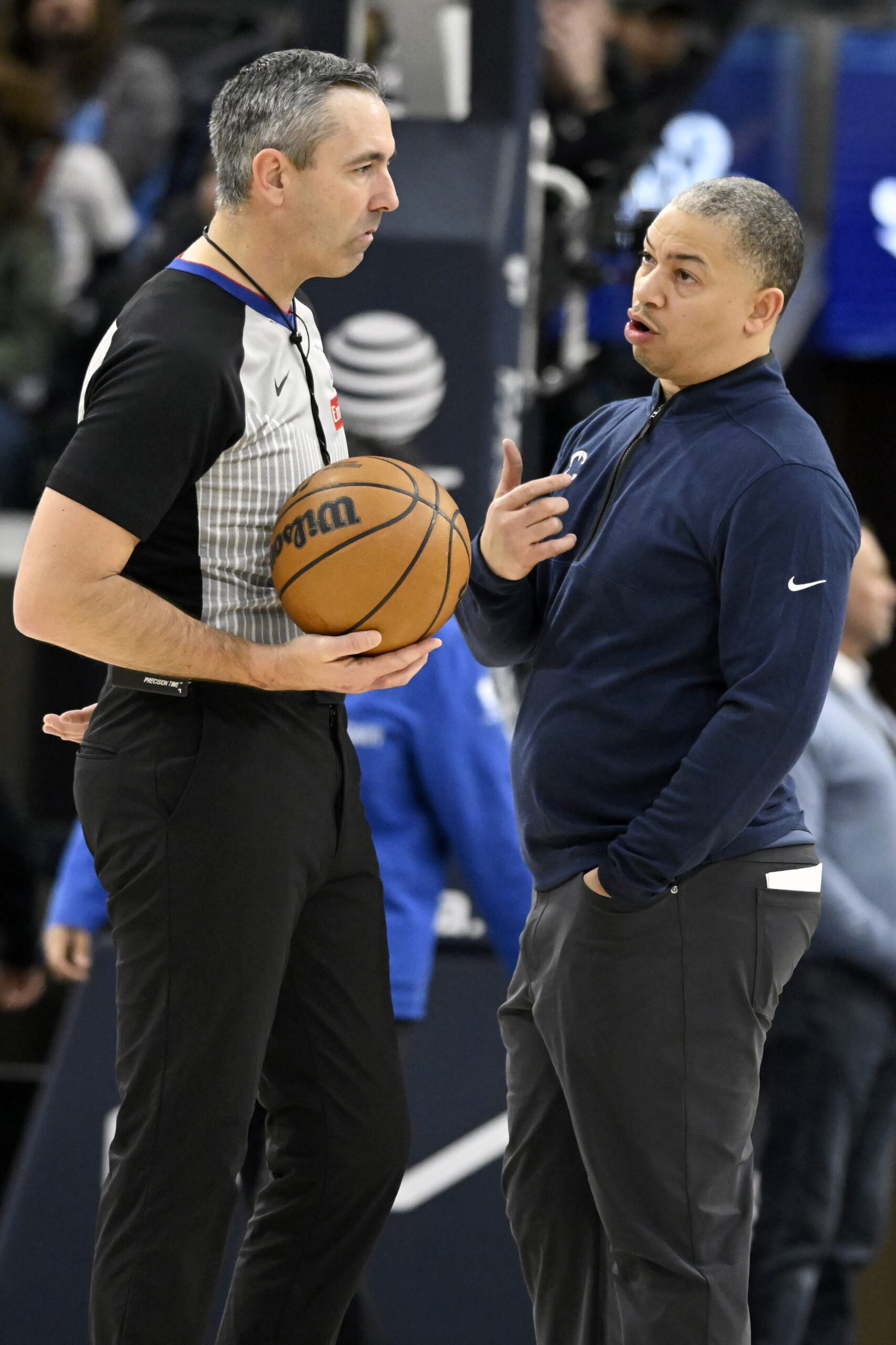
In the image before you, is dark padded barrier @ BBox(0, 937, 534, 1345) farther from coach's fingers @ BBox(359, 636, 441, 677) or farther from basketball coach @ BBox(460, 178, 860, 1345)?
coach's fingers @ BBox(359, 636, 441, 677)

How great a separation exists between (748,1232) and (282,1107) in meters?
0.70

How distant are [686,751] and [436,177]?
103 inches

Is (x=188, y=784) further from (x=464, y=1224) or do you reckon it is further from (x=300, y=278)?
(x=464, y=1224)

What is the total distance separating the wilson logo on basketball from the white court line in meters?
2.13

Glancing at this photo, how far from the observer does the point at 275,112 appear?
2371 mm

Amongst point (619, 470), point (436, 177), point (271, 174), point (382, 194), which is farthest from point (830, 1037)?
point (271, 174)

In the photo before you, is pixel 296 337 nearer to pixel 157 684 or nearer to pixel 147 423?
pixel 147 423

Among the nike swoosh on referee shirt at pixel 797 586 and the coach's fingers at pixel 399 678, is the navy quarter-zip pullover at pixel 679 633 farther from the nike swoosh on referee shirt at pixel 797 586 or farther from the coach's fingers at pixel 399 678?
the coach's fingers at pixel 399 678

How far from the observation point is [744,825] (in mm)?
2381

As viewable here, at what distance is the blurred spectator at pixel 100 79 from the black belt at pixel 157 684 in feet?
16.7

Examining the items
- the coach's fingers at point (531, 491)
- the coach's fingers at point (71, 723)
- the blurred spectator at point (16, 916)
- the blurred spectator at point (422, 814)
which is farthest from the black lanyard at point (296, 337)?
the blurred spectator at point (16, 916)

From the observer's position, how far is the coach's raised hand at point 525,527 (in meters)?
2.50

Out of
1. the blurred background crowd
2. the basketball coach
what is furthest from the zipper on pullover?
the blurred background crowd

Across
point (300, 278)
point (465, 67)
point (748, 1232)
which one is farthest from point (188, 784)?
point (465, 67)
